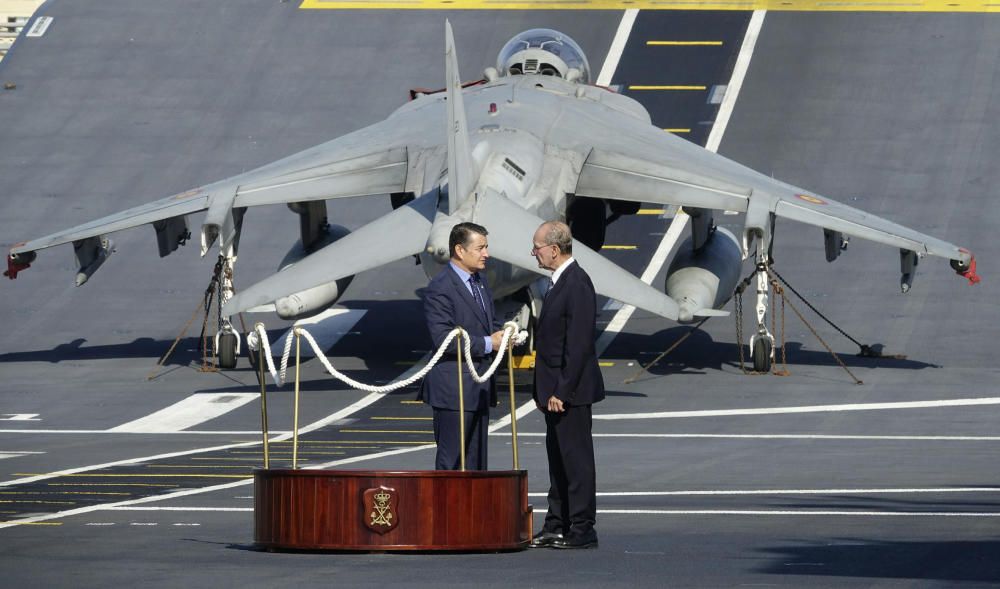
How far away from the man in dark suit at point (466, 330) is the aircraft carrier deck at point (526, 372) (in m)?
1.47

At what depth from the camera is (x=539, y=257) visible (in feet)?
47.3

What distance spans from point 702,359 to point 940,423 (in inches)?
291

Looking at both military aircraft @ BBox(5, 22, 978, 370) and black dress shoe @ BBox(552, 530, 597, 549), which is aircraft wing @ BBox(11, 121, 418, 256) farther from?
black dress shoe @ BBox(552, 530, 597, 549)

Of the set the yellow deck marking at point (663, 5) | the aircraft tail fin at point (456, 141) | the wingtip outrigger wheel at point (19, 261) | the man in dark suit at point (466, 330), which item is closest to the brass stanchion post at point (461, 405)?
the man in dark suit at point (466, 330)

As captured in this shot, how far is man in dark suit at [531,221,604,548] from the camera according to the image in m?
14.4

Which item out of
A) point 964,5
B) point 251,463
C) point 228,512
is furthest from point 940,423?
point 964,5

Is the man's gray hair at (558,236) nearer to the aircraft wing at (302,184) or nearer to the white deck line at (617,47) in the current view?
the aircraft wing at (302,184)

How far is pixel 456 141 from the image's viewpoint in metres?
24.7

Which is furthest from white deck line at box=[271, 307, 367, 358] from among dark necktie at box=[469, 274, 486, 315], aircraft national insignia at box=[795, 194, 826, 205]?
dark necktie at box=[469, 274, 486, 315]

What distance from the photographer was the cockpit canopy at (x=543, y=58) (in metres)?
33.8

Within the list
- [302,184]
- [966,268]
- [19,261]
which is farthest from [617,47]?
[19,261]

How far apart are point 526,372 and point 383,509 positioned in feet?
57.3

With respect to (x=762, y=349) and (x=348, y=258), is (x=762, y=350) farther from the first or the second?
(x=348, y=258)

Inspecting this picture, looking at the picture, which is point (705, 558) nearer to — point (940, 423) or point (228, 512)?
point (228, 512)
